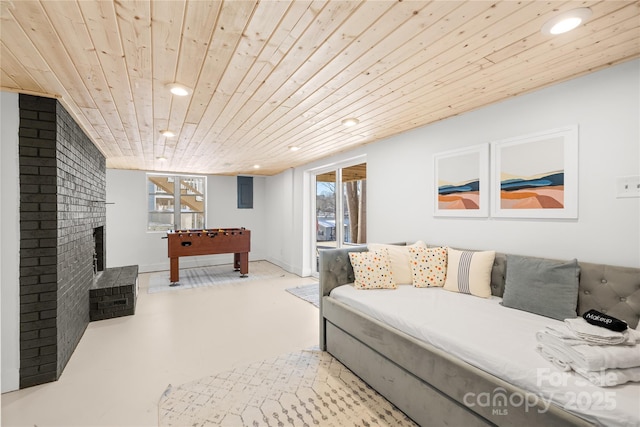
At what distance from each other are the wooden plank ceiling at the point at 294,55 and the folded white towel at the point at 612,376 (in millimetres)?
1663

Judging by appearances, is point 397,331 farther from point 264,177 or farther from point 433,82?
point 264,177

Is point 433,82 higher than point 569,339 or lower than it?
higher

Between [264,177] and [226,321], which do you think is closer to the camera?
[226,321]

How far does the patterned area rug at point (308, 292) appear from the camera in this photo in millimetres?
4196

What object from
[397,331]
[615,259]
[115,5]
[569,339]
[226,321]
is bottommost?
[226,321]

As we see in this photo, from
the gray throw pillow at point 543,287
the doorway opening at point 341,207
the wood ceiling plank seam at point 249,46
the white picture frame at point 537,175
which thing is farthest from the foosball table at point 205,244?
the gray throw pillow at point 543,287

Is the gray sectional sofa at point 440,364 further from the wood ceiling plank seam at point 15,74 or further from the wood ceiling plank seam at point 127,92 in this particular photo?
the wood ceiling plank seam at point 15,74

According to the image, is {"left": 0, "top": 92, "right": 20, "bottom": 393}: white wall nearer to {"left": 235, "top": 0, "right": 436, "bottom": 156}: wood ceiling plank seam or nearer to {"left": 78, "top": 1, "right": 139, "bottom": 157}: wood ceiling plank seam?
{"left": 78, "top": 1, "right": 139, "bottom": 157}: wood ceiling plank seam

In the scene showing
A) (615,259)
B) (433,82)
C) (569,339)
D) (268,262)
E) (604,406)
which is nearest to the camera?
(604,406)

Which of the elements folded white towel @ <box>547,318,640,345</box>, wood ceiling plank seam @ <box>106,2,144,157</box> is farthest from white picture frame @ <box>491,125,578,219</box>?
wood ceiling plank seam @ <box>106,2,144,157</box>

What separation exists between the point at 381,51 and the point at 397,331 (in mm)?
1797

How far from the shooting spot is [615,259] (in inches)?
73.9

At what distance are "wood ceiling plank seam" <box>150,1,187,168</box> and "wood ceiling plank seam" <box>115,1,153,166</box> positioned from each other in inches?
1.1

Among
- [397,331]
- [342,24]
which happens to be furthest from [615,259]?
[342,24]
